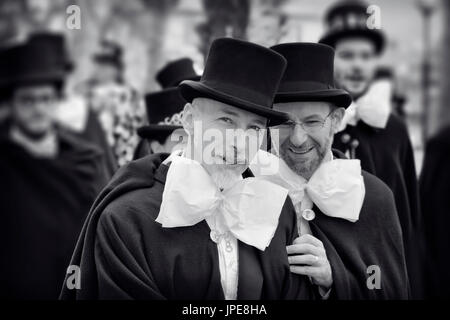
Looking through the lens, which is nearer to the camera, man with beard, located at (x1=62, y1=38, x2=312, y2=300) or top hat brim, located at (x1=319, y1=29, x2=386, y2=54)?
man with beard, located at (x1=62, y1=38, x2=312, y2=300)

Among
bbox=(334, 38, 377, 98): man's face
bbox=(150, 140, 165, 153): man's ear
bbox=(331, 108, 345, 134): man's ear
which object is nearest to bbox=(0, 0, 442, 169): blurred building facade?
bbox=(334, 38, 377, 98): man's face

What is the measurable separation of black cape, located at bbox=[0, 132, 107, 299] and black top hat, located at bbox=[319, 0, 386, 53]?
7.36ft

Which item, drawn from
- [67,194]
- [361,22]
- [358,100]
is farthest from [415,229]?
[67,194]

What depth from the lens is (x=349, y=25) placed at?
6.73 metres

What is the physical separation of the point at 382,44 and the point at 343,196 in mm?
3461

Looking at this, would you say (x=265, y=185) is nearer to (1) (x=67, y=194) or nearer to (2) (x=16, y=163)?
(2) (x=16, y=163)

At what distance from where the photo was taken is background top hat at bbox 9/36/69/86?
5371 mm

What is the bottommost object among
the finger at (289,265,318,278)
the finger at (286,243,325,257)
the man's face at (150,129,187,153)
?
the finger at (289,265,318,278)

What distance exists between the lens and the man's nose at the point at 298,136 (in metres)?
4.10

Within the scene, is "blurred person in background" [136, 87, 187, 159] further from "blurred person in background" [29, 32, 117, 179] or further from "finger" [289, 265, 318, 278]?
"blurred person in background" [29, 32, 117, 179]

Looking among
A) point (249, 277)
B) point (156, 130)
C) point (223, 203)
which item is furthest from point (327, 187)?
point (156, 130)
